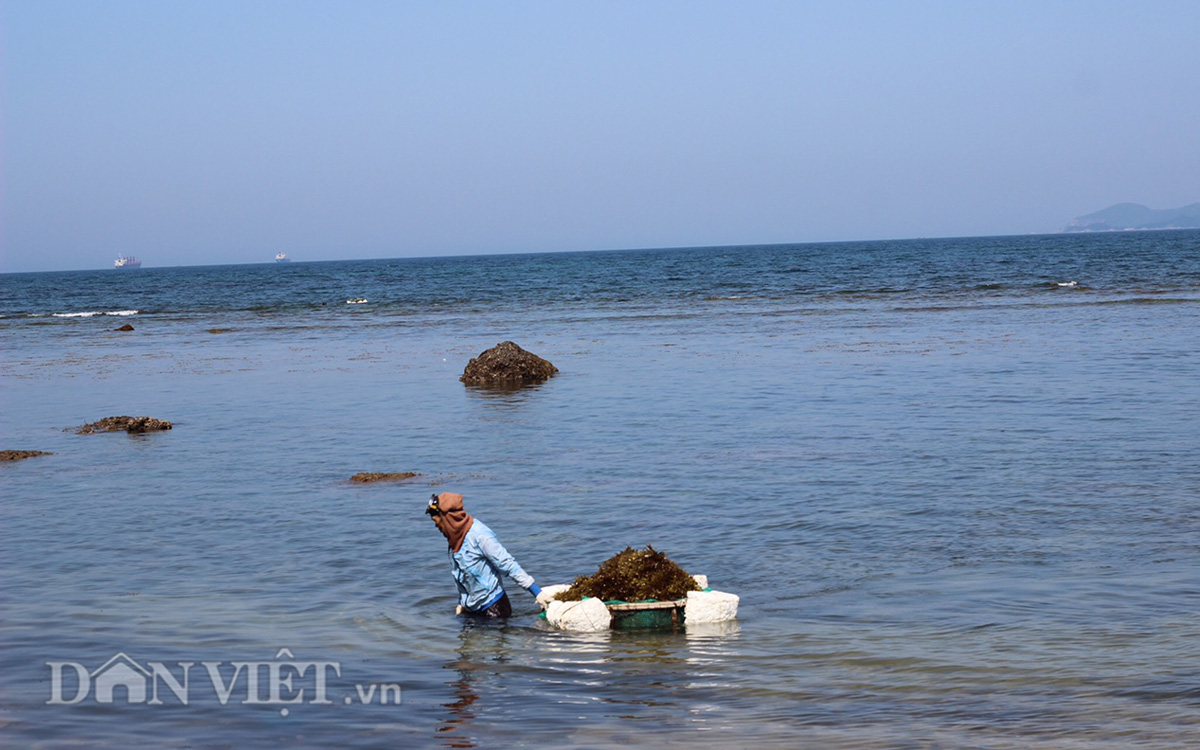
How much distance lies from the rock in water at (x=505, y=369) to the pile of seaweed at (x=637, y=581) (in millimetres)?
14910

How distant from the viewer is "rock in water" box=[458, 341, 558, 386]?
23859 mm

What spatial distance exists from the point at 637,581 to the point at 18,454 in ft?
38.6

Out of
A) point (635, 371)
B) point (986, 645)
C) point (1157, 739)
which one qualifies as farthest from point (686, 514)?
point (635, 371)

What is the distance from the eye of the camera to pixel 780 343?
31016 millimetres

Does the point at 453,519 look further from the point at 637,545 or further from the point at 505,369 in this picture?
the point at 505,369

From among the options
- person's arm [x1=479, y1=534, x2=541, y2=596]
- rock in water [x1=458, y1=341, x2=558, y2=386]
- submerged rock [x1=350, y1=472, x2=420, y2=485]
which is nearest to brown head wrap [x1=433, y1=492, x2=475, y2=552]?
person's arm [x1=479, y1=534, x2=541, y2=596]

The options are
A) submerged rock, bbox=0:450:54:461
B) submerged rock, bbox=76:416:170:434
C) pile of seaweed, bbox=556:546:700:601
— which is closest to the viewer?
pile of seaweed, bbox=556:546:700:601

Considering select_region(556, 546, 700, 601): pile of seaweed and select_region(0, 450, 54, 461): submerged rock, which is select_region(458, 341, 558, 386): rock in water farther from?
select_region(556, 546, 700, 601): pile of seaweed

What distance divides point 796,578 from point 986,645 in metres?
2.07

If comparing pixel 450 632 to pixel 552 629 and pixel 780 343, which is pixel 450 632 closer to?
pixel 552 629

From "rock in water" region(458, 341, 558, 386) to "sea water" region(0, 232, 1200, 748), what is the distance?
0.62 m

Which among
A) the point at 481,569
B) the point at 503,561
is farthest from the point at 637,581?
the point at 481,569

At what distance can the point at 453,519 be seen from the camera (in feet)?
29.6

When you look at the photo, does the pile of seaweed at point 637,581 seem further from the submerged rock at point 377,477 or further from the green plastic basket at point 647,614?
the submerged rock at point 377,477
